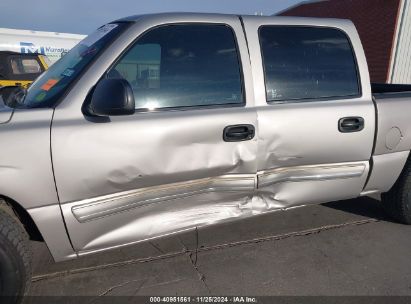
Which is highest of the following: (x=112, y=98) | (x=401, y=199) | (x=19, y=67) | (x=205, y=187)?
(x=112, y=98)

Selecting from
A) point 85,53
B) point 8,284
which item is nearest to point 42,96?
point 85,53

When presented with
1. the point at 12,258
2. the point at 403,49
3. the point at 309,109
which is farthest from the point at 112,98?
the point at 403,49

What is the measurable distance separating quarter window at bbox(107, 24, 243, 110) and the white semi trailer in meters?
10.4

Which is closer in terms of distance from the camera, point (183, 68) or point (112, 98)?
point (112, 98)

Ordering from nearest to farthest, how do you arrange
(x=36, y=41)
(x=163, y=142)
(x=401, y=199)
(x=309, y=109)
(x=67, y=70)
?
(x=163, y=142), (x=67, y=70), (x=309, y=109), (x=401, y=199), (x=36, y=41)

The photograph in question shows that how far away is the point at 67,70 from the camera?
227 cm

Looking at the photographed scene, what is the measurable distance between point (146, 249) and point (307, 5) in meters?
20.3

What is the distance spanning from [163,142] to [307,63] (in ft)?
4.32

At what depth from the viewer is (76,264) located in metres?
2.70

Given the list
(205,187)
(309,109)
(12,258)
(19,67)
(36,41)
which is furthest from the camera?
(36,41)

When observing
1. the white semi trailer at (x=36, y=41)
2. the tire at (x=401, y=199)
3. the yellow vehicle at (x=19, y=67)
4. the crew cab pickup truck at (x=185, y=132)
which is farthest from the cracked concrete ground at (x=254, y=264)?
the white semi trailer at (x=36, y=41)

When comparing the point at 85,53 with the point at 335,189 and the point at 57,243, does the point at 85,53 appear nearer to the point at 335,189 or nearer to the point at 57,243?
the point at 57,243

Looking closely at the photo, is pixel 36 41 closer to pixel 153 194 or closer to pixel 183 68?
pixel 183 68

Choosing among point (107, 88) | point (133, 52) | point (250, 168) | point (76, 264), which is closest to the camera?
point (107, 88)
